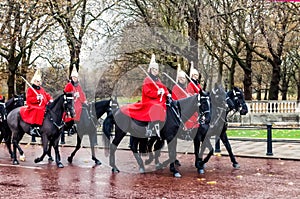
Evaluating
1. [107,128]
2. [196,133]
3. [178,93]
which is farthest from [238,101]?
[107,128]

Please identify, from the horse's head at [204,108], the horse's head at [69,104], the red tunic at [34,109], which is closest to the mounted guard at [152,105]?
the horse's head at [204,108]

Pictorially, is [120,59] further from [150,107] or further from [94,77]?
[150,107]

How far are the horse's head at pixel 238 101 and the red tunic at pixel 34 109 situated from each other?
5.18 meters

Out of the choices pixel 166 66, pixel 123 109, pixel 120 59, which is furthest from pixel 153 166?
pixel 120 59

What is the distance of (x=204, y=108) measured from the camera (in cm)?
1074

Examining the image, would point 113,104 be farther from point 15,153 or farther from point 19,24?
point 19,24

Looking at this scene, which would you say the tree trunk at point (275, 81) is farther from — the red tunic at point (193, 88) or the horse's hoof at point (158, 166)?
the horse's hoof at point (158, 166)

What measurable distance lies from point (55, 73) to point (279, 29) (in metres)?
14.9

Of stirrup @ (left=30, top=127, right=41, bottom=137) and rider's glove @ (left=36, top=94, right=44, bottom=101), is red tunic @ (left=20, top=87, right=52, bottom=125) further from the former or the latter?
stirrup @ (left=30, top=127, right=41, bottom=137)

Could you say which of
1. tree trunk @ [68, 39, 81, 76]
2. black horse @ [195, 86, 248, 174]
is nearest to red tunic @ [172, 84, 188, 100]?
black horse @ [195, 86, 248, 174]

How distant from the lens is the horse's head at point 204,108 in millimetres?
10750

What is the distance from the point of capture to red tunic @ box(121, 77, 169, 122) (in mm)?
11039

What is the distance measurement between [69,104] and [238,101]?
4383 mm

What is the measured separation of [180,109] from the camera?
11320 millimetres
